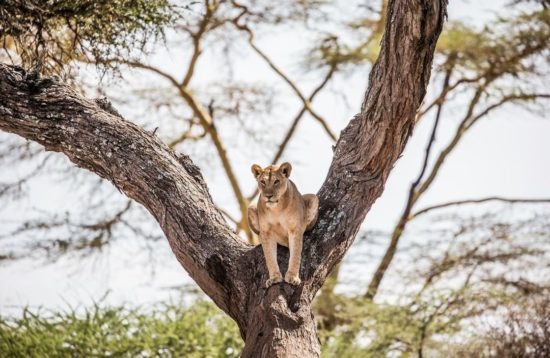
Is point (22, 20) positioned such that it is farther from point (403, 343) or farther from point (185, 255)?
point (403, 343)

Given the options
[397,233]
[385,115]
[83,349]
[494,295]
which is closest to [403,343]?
[494,295]

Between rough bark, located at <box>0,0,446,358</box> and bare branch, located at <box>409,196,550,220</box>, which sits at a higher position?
bare branch, located at <box>409,196,550,220</box>

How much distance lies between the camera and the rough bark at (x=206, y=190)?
570 centimetres

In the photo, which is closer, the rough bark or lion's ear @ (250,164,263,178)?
the rough bark

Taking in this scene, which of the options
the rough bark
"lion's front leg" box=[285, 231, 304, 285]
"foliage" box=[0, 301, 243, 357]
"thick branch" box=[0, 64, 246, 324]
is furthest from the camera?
"foliage" box=[0, 301, 243, 357]

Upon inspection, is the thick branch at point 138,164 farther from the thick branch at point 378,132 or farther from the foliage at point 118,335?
the foliage at point 118,335

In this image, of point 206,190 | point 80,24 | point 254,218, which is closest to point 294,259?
point 254,218

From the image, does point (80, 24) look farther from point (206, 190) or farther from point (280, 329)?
→ point (280, 329)

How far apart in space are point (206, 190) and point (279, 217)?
0.76m

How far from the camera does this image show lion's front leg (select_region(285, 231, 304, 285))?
19.0ft

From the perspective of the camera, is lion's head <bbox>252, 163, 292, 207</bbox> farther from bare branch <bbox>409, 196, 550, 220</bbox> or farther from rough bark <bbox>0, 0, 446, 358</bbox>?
bare branch <bbox>409, 196, 550, 220</bbox>

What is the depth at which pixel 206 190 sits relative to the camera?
21.1 ft

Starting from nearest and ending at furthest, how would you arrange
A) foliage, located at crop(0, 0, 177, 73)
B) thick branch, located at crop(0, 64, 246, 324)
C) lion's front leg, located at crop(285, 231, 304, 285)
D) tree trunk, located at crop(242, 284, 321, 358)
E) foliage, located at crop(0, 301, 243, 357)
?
tree trunk, located at crop(242, 284, 321, 358) → lion's front leg, located at crop(285, 231, 304, 285) → thick branch, located at crop(0, 64, 246, 324) → foliage, located at crop(0, 0, 177, 73) → foliage, located at crop(0, 301, 243, 357)

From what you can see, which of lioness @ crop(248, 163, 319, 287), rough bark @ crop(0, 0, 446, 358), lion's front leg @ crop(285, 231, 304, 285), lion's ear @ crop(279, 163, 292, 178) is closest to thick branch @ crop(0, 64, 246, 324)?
rough bark @ crop(0, 0, 446, 358)
